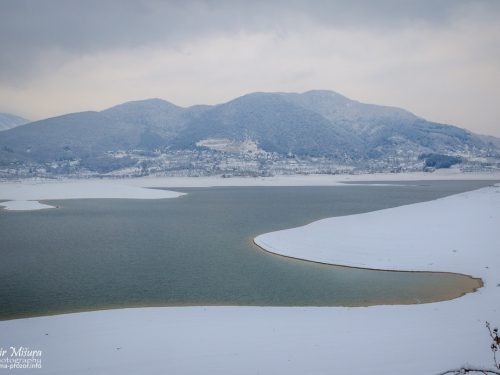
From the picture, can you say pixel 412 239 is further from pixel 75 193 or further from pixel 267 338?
pixel 75 193

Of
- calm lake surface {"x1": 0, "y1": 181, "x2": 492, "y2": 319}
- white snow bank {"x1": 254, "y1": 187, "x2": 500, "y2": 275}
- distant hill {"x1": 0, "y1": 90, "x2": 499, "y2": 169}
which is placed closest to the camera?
calm lake surface {"x1": 0, "y1": 181, "x2": 492, "y2": 319}

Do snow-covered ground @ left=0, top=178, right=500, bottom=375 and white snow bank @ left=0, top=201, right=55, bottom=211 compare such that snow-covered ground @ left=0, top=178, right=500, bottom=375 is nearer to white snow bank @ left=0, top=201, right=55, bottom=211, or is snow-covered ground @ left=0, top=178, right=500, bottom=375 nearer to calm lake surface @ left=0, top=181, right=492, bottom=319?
calm lake surface @ left=0, top=181, right=492, bottom=319

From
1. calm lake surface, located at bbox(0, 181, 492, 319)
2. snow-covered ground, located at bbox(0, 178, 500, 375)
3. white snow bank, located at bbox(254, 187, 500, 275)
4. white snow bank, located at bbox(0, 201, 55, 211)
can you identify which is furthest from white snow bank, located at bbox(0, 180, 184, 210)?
snow-covered ground, located at bbox(0, 178, 500, 375)

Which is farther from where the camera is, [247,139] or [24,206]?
[247,139]

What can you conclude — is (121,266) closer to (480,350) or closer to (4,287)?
(4,287)

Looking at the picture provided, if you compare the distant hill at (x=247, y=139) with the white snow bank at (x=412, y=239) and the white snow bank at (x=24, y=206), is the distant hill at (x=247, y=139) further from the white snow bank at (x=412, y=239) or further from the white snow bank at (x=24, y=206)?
the white snow bank at (x=412, y=239)

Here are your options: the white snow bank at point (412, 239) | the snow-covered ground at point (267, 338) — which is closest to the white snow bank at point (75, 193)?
the white snow bank at point (412, 239)

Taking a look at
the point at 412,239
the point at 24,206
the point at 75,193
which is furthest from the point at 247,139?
the point at 412,239

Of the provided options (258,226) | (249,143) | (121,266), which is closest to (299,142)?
(249,143)

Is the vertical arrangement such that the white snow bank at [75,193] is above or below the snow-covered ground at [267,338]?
below

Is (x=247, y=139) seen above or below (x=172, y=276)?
above

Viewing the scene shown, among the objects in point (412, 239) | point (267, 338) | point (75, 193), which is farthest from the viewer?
point (75, 193)

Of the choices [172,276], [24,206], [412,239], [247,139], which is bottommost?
[24,206]

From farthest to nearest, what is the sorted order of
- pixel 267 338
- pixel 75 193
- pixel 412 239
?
pixel 75 193 → pixel 412 239 → pixel 267 338
